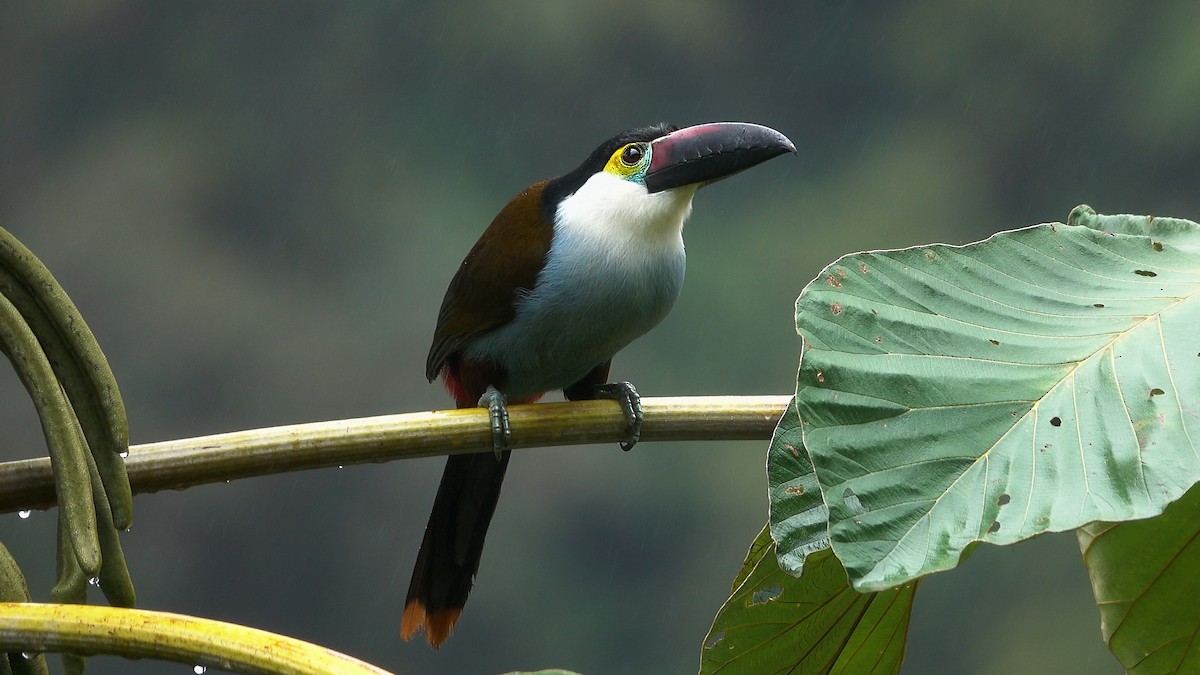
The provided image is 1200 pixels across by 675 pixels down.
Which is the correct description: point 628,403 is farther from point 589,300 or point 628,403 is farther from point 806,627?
point 806,627

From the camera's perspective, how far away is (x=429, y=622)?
132 centimetres

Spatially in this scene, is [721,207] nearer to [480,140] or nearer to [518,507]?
[480,140]

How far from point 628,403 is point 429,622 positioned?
366 mm

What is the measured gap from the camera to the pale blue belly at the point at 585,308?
1268 mm

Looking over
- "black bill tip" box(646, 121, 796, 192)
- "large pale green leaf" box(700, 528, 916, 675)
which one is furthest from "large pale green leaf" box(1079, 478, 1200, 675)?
"black bill tip" box(646, 121, 796, 192)

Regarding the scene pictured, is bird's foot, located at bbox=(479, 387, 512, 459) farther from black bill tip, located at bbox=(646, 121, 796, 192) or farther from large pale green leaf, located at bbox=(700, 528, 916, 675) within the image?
black bill tip, located at bbox=(646, 121, 796, 192)

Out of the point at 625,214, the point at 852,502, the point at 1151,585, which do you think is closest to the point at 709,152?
the point at 625,214

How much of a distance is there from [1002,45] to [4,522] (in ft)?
12.4

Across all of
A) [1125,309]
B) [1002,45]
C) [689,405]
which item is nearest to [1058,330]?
[1125,309]

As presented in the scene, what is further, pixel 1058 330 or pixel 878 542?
pixel 1058 330

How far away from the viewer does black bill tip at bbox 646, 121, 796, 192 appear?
3.85 feet

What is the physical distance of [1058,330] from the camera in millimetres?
567

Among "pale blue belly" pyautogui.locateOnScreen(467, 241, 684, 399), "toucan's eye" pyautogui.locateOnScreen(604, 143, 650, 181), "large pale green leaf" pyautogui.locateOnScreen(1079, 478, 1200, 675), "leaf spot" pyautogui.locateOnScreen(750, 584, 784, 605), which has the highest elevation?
"toucan's eye" pyautogui.locateOnScreen(604, 143, 650, 181)

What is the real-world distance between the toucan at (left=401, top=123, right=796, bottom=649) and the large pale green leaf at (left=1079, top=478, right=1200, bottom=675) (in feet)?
2.18
